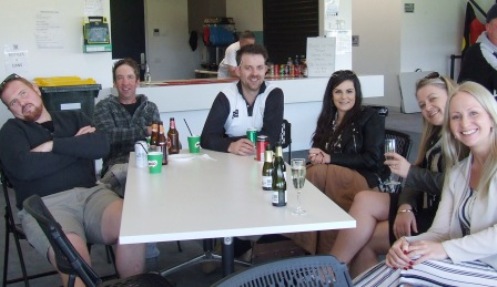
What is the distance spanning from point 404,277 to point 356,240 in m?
0.62

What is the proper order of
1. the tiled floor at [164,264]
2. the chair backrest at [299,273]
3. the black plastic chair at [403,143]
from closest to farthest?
the chair backrest at [299,273] < the black plastic chair at [403,143] < the tiled floor at [164,264]

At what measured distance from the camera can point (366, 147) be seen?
10.0ft

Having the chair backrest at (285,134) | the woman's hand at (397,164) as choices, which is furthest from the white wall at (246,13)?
the woman's hand at (397,164)

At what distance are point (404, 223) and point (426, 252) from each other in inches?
19.6

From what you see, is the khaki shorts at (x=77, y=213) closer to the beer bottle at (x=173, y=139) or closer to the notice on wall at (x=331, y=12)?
the beer bottle at (x=173, y=139)

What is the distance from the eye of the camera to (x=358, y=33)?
9938 millimetres

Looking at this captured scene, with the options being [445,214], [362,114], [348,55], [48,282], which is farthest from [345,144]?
[348,55]

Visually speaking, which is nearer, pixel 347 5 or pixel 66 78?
pixel 66 78

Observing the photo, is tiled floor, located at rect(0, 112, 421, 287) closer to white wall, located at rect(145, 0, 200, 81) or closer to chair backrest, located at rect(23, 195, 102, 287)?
Result: chair backrest, located at rect(23, 195, 102, 287)

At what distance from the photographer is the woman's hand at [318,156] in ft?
9.88

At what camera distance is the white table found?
180 cm

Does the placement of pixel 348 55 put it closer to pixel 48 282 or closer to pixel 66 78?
pixel 66 78

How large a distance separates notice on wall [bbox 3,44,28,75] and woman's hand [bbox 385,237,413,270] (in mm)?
4131

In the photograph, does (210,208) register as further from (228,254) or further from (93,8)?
(93,8)
